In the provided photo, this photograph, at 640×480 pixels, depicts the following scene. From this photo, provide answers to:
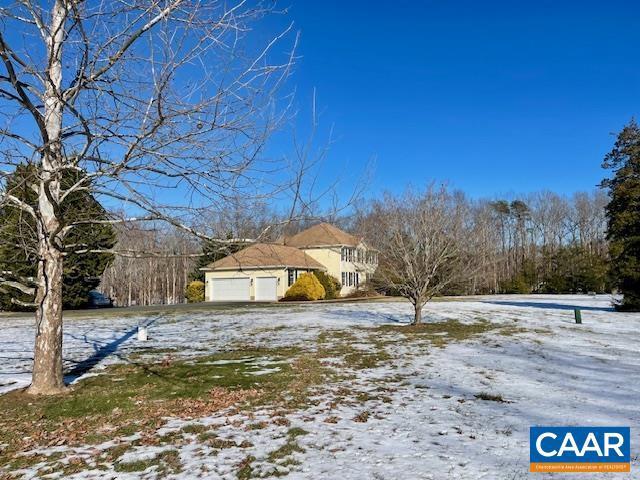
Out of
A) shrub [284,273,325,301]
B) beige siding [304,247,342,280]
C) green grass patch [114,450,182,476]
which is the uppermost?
beige siding [304,247,342,280]

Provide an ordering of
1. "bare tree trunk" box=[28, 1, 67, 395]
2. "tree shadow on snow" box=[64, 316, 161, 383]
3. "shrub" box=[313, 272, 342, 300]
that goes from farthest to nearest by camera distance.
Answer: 1. "shrub" box=[313, 272, 342, 300]
2. "tree shadow on snow" box=[64, 316, 161, 383]
3. "bare tree trunk" box=[28, 1, 67, 395]

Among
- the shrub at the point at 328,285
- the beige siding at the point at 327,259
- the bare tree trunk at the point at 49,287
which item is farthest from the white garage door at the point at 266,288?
the bare tree trunk at the point at 49,287

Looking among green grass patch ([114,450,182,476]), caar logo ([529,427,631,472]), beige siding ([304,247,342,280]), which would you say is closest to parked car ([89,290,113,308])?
beige siding ([304,247,342,280])

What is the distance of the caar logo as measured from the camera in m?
4.20

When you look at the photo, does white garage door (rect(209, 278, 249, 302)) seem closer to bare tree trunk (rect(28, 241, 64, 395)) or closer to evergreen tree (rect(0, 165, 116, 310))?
evergreen tree (rect(0, 165, 116, 310))

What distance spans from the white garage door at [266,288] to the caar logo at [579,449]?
2966cm

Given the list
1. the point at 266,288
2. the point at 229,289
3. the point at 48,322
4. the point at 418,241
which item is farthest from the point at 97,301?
the point at 48,322

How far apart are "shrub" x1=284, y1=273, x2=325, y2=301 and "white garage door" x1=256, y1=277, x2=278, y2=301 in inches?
79.0

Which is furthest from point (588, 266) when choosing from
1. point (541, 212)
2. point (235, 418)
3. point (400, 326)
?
point (235, 418)

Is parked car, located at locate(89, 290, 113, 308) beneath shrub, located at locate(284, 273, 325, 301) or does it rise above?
beneath

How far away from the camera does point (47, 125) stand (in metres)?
6.39

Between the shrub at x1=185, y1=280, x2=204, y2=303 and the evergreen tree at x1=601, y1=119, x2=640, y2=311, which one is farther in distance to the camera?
the shrub at x1=185, y1=280, x2=204, y2=303

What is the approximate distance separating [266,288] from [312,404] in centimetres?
2877

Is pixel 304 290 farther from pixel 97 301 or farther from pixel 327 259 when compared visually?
pixel 97 301
